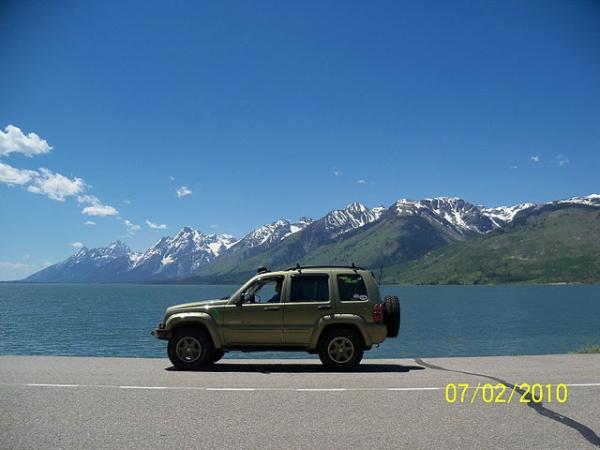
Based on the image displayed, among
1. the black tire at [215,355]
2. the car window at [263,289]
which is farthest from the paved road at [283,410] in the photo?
the car window at [263,289]

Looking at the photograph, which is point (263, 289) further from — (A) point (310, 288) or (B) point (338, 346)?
(B) point (338, 346)

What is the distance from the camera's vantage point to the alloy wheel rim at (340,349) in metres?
12.1

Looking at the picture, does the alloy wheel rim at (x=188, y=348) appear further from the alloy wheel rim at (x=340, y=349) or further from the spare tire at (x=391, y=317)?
the spare tire at (x=391, y=317)

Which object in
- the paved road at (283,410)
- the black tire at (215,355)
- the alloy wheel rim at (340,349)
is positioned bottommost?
the paved road at (283,410)

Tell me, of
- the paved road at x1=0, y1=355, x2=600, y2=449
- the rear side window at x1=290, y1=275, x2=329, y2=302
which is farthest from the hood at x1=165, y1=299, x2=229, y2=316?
the rear side window at x1=290, y1=275, x2=329, y2=302

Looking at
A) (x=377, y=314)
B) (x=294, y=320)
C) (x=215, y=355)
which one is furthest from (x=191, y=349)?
(x=377, y=314)

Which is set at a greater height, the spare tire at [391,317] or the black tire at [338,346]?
the spare tire at [391,317]

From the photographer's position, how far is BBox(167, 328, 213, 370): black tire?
12.3 m

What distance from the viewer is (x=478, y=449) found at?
603 centimetres

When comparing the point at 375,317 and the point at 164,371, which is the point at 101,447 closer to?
the point at 164,371

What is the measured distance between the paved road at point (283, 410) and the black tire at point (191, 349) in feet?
1.58
